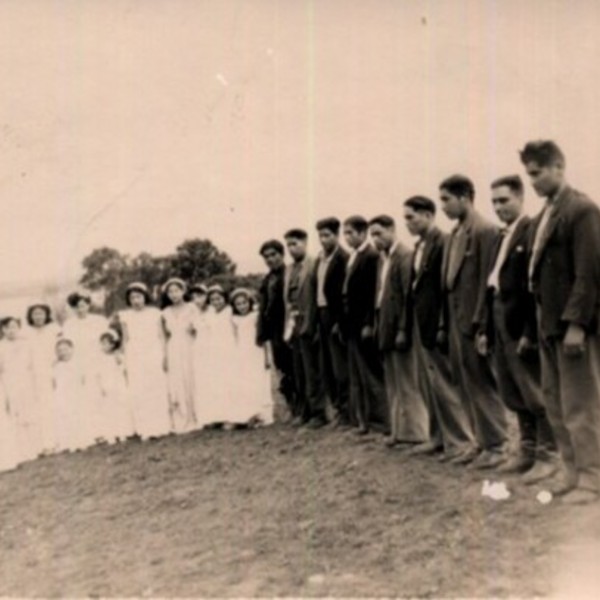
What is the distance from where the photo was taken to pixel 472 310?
417 centimetres

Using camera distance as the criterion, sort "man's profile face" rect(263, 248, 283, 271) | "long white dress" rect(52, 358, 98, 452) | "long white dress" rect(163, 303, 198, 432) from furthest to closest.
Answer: "long white dress" rect(163, 303, 198, 432)
"long white dress" rect(52, 358, 98, 452)
"man's profile face" rect(263, 248, 283, 271)

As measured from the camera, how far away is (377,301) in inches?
194

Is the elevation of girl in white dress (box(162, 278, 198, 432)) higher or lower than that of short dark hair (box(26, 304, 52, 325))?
lower

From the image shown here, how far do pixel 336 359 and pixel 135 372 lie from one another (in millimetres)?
1386

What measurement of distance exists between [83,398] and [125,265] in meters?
1.10

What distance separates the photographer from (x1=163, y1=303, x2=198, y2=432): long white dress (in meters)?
5.95

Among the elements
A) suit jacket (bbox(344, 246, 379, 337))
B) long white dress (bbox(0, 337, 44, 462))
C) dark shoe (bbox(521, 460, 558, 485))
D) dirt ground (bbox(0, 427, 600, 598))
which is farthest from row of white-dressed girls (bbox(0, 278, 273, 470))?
dark shoe (bbox(521, 460, 558, 485))

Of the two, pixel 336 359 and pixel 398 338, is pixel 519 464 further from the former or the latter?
pixel 336 359

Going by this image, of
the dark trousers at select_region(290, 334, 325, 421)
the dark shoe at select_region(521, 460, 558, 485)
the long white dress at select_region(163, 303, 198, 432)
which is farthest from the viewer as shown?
the long white dress at select_region(163, 303, 198, 432)

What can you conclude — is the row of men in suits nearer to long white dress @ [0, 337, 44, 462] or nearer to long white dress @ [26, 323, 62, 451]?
long white dress @ [26, 323, 62, 451]

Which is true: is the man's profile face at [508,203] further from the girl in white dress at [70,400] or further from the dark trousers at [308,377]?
the girl in white dress at [70,400]

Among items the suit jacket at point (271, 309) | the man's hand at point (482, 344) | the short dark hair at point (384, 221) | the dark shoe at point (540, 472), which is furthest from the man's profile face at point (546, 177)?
the suit jacket at point (271, 309)

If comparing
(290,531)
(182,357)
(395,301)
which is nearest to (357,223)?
(395,301)

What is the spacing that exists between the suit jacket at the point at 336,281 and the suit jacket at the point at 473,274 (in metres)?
1.02
